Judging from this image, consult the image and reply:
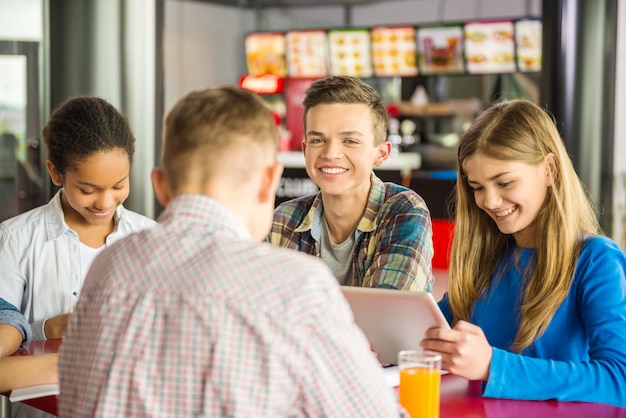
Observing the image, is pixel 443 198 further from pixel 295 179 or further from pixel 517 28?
pixel 517 28

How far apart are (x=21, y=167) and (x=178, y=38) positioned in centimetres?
434

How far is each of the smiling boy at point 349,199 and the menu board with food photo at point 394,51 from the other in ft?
19.9

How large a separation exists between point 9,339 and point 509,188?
109cm

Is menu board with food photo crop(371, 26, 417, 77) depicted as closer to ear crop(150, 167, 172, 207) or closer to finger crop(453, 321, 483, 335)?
finger crop(453, 321, 483, 335)

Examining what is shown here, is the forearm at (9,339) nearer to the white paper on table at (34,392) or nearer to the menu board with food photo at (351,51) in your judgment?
the white paper on table at (34,392)

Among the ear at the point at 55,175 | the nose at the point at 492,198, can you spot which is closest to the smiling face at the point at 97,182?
the ear at the point at 55,175

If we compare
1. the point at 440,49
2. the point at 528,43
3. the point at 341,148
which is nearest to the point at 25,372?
the point at 341,148

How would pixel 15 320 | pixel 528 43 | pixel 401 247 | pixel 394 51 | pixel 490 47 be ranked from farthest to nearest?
pixel 394 51 < pixel 490 47 < pixel 528 43 < pixel 401 247 < pixel 15 320

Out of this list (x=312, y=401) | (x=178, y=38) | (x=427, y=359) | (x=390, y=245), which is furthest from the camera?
(x=178, y=38)

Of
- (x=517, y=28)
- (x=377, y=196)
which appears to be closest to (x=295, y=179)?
(x=517, y=28)

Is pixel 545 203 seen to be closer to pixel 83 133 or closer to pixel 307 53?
pixel 83 133

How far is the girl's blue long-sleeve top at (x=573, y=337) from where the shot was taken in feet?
5.08

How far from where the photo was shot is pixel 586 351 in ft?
5.90

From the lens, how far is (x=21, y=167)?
5168mm
